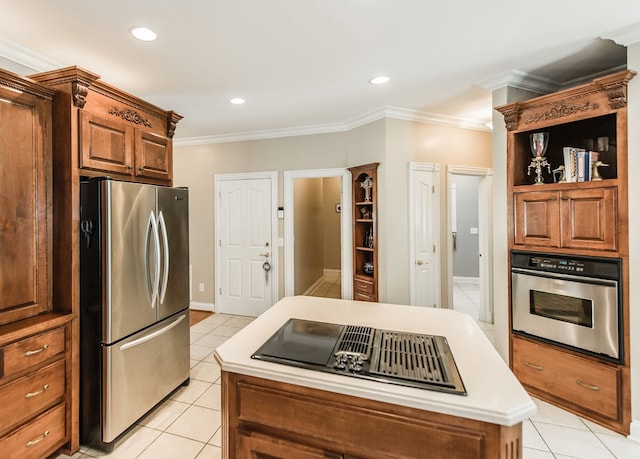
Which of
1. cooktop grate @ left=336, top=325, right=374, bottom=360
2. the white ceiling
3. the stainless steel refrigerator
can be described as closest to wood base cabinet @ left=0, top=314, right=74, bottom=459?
the stainless steel refrigerator

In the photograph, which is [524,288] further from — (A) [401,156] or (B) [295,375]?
(B) [295,375]

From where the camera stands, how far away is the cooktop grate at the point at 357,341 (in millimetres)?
1347

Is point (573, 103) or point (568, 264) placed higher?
point (573, 103)

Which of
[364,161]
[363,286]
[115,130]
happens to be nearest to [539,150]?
[364,161]

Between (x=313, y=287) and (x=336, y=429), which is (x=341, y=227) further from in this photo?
(x=336, y=429)

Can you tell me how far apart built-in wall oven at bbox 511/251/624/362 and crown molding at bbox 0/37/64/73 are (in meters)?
4.01

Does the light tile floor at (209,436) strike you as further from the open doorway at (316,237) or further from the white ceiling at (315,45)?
the white ceiling at (315,45)

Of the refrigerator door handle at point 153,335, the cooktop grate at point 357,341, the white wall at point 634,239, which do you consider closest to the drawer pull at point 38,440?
the refrigerator door handle at point 153,335

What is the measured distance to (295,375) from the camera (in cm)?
118

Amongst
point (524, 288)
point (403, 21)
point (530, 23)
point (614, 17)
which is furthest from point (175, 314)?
point (614, 17)

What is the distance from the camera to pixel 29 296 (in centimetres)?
187

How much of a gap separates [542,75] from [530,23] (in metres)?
1.02

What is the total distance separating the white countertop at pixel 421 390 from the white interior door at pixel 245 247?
267 centimetres

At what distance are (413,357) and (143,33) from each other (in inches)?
98.7
